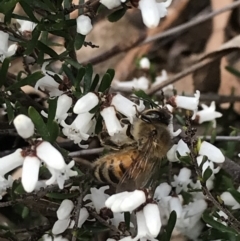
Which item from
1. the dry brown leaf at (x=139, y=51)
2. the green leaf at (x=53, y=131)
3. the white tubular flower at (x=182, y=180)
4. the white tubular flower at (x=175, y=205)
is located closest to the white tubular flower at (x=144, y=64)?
the dry brown leaf at (x=139, y=51)

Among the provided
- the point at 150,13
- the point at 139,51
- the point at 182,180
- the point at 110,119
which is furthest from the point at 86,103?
the point at 139,51

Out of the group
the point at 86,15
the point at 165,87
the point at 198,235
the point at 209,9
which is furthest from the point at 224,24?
the point at 86,15

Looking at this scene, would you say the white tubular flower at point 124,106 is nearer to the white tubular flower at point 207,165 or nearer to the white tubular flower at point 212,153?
the white tubular flower at point 212,153

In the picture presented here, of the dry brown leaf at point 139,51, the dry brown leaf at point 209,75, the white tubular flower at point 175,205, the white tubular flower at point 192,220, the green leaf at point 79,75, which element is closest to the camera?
the green leaf at point 79,75

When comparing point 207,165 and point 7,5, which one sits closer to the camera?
point 7,5

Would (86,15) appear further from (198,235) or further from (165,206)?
(198,235)

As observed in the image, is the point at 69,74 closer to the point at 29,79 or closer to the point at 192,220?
the point at 29,79
